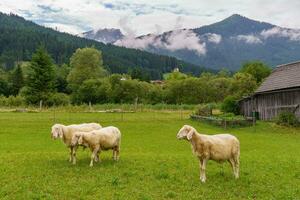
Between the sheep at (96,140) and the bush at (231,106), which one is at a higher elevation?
the bush at (231,106)

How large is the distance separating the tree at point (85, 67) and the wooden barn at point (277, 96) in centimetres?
6790

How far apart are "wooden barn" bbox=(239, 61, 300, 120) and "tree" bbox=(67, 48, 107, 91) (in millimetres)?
67897

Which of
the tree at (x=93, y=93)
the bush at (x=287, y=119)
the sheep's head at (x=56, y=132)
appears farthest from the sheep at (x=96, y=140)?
the tree at (x=93, y=93)

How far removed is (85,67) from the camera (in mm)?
118812

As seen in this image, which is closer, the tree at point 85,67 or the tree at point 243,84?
the tree at point 243,84

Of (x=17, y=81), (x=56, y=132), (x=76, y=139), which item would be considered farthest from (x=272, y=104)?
(x=17, y=81)

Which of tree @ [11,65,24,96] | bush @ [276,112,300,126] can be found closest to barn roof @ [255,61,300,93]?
bush @ [276,112,300,126]

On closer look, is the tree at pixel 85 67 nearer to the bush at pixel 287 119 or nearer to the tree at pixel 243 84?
the tree at pixel 243 84

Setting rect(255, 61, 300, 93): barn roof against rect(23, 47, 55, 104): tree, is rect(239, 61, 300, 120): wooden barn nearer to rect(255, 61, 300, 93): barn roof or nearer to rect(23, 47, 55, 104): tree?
rect(255, 61, 300, 93): barn roof

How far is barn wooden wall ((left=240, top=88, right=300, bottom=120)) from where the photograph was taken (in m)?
46.3

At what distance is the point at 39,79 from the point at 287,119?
5353cm

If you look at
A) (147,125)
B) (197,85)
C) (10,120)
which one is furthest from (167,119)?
(197,85)

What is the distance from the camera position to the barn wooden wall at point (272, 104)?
46.3m

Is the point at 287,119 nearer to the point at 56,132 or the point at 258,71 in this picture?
the point at 56,132
